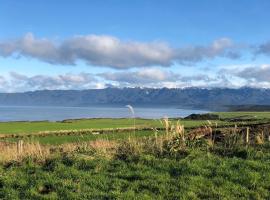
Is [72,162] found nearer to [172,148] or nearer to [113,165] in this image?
[113,165]

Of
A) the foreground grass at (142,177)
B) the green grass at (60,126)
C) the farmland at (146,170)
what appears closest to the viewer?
the foreground grass at (142,177)

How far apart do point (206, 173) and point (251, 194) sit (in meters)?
1.85

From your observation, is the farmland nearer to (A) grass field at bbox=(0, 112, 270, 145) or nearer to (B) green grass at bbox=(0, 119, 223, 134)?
(A) grass field at bbox=(0, 112, 270, 145)

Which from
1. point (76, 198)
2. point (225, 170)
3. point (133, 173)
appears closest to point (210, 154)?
point (225, 170)

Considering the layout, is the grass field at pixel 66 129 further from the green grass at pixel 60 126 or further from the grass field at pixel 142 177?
the grass field at pixel 142 177

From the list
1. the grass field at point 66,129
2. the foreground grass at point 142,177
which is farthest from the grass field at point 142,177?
the grass field at point 66,129

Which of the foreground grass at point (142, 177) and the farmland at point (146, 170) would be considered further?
the farmland at point (146, 170)

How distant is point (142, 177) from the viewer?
11.6 m

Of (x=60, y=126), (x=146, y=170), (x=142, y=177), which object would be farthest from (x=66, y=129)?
(x=142, y=177)

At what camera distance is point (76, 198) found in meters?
9.98

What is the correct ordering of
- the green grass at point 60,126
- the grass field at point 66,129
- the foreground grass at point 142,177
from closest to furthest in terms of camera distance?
the foreground grass at point 142,177 < the grass field at point 66,129 < the green grass at point 60,126

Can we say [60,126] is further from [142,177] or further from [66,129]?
[142,177]

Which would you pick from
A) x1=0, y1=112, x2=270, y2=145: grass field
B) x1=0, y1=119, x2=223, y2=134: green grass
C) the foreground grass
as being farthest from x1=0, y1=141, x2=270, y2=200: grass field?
x1=0, y1=119, x2=223, y2=134: green grass

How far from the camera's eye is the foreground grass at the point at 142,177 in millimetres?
10188
